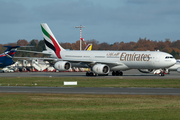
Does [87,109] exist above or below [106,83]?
below

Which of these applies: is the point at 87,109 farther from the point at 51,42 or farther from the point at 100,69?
the point at 51,42

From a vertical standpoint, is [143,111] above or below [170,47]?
below

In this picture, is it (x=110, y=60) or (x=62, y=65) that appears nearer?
(x=62, y=65)

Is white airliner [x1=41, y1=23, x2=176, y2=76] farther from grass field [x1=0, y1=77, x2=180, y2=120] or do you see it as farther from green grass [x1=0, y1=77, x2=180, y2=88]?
grass field [x1=0, y1=77, x2=180, y2=120]

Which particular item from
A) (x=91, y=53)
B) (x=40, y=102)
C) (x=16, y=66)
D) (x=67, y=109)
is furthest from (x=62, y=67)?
(x=16, y=66)

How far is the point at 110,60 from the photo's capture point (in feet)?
193

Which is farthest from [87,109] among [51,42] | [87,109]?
[51,42]

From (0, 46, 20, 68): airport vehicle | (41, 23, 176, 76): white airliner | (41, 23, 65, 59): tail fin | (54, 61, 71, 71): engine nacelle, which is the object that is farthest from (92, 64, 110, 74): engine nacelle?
(0, 46, 20, 68): airport vehicle

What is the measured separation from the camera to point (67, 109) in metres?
18.3

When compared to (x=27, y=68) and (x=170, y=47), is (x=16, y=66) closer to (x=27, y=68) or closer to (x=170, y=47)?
(x=27, y=68)

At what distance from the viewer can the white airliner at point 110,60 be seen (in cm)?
5494

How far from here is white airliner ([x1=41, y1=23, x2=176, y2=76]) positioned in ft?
180

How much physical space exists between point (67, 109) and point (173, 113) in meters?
5.95

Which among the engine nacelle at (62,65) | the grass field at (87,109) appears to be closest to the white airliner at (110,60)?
the engine nacelle at (62,65)
